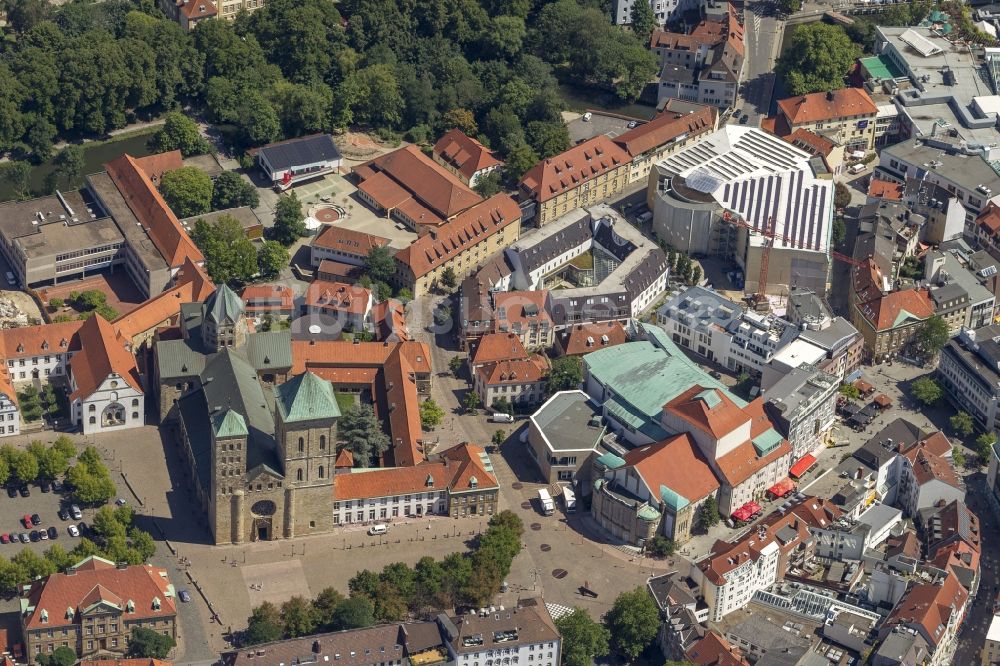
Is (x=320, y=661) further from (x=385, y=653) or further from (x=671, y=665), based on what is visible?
(x=671, y=665)

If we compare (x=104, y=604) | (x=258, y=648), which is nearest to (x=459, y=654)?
(x=258, y=648)

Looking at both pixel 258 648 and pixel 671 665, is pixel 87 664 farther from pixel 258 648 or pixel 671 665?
pixel 671 665

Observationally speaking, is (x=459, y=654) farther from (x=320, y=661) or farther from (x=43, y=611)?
(x=43, y=611)

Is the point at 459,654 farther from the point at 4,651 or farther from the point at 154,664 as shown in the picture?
the point at 4,651

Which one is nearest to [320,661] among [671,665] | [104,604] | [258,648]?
[258,648]

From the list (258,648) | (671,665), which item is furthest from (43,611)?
(671,665)

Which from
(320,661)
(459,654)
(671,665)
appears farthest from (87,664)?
(671,665)
